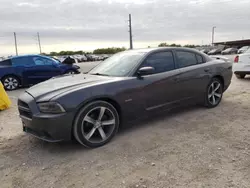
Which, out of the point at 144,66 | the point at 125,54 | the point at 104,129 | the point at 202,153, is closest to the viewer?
the point at 202,153

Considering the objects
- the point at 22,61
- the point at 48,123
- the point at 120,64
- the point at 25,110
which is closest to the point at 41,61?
the point at 22,61

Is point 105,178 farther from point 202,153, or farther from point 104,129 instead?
point 202,153

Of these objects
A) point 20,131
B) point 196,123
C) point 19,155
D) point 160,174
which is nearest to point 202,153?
point 160,174

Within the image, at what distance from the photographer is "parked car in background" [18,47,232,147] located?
332 centimetres

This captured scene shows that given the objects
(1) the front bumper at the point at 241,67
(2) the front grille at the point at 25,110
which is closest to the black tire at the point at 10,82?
(2) the front grille at the point at 25,110

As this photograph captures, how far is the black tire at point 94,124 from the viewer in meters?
3.42

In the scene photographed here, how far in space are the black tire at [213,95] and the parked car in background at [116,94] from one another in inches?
0.7

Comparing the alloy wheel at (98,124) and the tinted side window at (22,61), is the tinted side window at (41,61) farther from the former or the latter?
the alloy wheel at (98,124)

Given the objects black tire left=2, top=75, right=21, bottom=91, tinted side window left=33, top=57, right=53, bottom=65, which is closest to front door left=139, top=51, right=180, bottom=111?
tinted side window left=33, top=57, right=53, bottom=65

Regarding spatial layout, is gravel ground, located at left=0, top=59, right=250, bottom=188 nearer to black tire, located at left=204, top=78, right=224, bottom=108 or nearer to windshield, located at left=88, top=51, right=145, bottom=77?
black tire, located at left=204, top=78, right=224, bottom=108

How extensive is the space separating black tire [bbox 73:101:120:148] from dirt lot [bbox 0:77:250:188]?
0.43ft

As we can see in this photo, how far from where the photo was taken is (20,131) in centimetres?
448

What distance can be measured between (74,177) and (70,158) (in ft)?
1.65

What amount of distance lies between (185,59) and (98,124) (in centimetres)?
242
